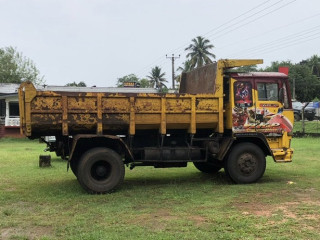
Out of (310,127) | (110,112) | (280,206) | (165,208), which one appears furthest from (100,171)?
(310,127)

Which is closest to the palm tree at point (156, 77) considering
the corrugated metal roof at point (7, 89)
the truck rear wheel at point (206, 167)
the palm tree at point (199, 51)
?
the palm tree at point (199, 51)

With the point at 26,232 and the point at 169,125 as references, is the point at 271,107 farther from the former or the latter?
the point at 26,232

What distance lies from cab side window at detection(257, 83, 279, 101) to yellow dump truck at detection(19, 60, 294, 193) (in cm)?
2

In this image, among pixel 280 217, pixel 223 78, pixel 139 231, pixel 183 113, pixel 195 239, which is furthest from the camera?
pixel 223 78

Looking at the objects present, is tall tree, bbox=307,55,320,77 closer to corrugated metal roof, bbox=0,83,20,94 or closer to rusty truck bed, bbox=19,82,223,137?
corrugated metal roof, bbox=0,83,20,94

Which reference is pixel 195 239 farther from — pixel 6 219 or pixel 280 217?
pixel 6 219

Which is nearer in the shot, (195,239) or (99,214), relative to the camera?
(195,239)

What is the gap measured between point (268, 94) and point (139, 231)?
5179 mm

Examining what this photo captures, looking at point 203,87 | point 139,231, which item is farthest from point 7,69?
point 139,231

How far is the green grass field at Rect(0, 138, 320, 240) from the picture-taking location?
17.3 feet

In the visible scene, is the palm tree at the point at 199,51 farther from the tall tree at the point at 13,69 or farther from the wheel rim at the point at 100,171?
the wheel rim at the point at 100,171

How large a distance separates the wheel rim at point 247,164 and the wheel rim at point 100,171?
3056mm

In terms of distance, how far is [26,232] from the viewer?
17.7ft

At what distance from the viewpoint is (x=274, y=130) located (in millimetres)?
9055
